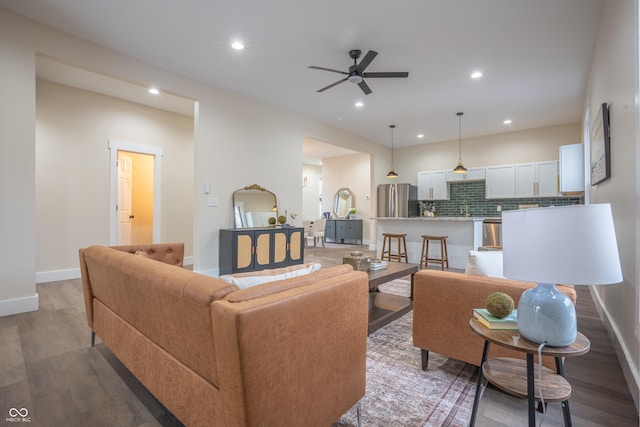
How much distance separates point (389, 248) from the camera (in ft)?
19.3

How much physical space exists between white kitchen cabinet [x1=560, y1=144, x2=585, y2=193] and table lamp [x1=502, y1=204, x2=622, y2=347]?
4.54 m

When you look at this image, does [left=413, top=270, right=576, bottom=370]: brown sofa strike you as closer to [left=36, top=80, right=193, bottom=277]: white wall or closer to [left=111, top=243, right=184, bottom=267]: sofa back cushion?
[left=111, top=243, right=184, bottom=267]: sofa back cushion

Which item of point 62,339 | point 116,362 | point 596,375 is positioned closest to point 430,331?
point 596,375

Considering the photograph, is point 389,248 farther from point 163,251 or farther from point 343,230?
point 163,251

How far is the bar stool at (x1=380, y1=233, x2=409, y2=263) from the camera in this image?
576 cm

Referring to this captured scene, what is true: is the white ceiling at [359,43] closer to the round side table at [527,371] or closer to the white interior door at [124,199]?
the white interior door at [124,199]

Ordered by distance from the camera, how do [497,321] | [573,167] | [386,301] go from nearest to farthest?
[497,321] → [386,301] → [573,167]

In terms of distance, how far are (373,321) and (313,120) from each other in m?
4.61

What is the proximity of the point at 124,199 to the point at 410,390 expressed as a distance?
6.07 metres

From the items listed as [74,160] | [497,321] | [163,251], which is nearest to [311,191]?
[74,160]

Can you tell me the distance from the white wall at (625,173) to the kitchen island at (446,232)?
2733 millimetres

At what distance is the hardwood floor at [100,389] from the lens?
155 cm

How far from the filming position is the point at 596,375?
1.98 metres

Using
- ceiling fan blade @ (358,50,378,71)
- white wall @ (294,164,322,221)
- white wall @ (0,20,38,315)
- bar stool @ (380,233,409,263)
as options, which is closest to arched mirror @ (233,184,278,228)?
bar stool @ (380,233,409,263)
